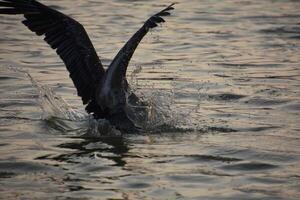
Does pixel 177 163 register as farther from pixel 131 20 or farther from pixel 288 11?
pixel 288 11

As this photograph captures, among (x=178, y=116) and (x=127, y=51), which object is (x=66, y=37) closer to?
(x=127, y=51)

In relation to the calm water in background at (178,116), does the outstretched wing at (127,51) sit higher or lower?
higher

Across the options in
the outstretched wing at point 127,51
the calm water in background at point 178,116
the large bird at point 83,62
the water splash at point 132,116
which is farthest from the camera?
the water splash at point 132,116

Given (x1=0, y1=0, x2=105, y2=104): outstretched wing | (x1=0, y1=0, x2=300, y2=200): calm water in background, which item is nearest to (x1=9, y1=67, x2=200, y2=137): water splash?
(x1=0, y1=0, x2=300, y2=200): calm water in background

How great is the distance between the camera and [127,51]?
815cm

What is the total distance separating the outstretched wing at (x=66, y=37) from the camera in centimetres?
849

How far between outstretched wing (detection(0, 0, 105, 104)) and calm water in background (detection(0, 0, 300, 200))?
58cm

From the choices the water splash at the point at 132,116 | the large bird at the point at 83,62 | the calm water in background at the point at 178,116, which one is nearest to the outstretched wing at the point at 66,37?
the large bird at the point at 83,62

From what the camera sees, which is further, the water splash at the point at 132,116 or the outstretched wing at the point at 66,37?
the water splash at the point at 132,116

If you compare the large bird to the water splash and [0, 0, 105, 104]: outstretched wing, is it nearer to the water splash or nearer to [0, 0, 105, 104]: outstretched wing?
[0, 0, 105, 104]: outstretched wing

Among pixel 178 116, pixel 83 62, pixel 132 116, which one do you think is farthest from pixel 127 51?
pixel 178 116

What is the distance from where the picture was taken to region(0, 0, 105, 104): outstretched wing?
849cm

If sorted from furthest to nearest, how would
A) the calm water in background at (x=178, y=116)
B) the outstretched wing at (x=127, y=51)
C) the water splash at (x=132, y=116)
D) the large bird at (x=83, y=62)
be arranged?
the water splash at (x=132, y=116), the large bird at (x=83, y=62), the outstretched wing at (x=127, y=51), the calm water in background at (x=178, y=116)

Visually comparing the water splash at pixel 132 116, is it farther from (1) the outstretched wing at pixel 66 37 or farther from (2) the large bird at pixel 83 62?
(1) the outstretched wing at pixel 66 37
